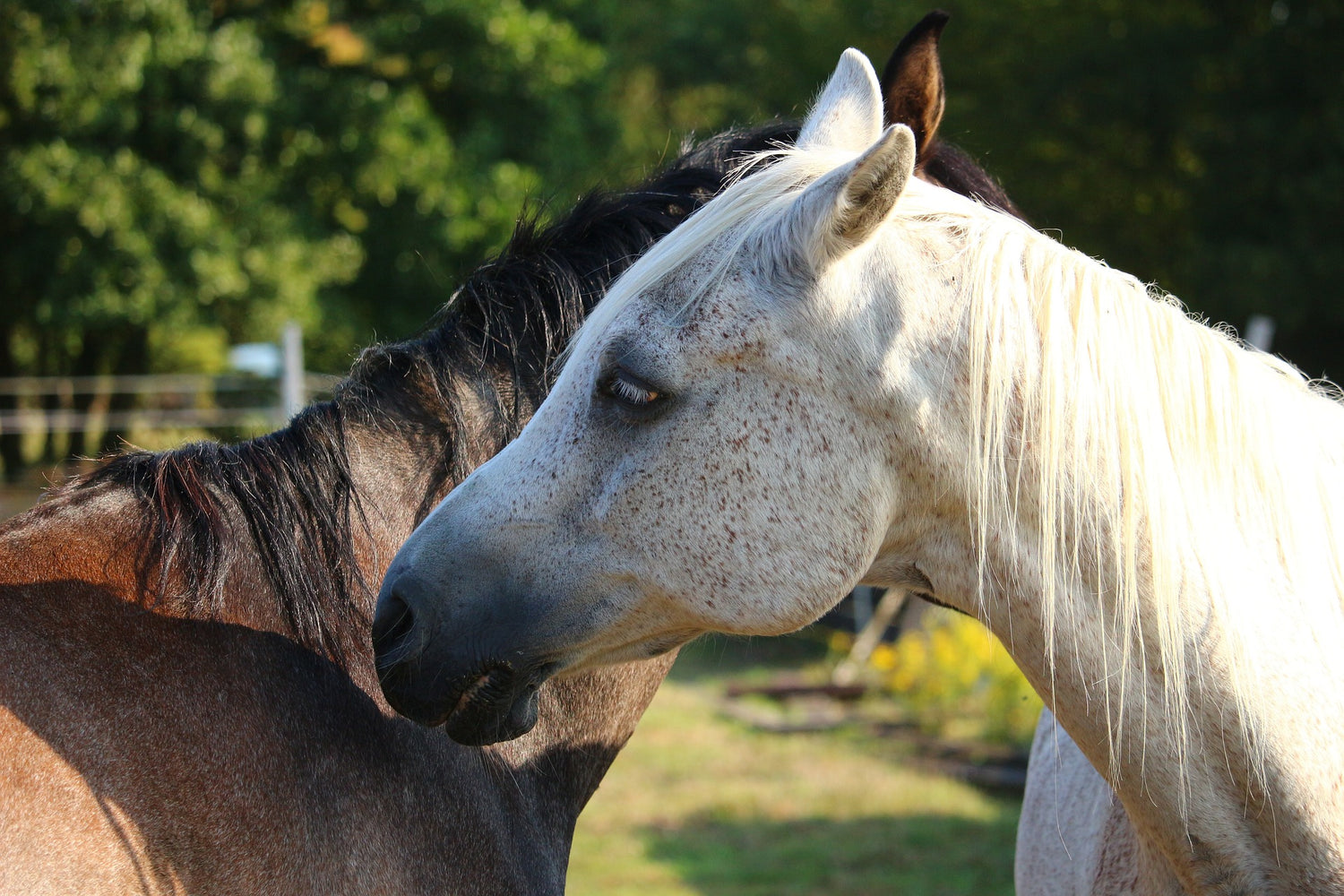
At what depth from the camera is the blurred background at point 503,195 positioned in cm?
720

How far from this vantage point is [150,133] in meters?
11.0

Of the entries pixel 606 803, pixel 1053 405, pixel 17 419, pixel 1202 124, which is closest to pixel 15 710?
pixel 1053 405

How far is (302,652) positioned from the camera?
5.70 ft

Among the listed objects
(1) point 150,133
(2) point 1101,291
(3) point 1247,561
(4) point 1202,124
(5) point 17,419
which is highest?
(2) point 1101,291

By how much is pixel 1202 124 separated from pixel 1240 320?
277cm

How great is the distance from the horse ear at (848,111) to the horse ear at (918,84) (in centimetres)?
16

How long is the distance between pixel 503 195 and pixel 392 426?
10503mm

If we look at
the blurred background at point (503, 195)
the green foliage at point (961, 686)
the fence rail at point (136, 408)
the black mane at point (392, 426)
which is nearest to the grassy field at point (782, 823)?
the blurred background at point (503, 195)

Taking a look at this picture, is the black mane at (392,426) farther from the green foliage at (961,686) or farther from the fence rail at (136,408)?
the fence rail at (136,408)

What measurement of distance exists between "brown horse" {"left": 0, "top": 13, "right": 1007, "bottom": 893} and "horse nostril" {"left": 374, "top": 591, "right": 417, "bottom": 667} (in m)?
0.24

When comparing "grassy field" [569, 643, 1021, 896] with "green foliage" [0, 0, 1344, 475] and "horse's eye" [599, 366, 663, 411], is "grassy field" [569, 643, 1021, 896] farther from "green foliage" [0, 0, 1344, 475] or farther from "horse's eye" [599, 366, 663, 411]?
"green foliage" [0, 0, 1344, 475]

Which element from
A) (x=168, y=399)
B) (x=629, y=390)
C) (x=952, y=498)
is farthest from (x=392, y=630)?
(x=168, y=399)

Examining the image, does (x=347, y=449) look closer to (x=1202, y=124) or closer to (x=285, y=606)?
(x=285, y=606)

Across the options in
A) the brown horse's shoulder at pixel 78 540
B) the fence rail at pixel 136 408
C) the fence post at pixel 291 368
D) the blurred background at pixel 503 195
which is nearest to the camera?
the brown horse's shoulder at pixel 78 540
